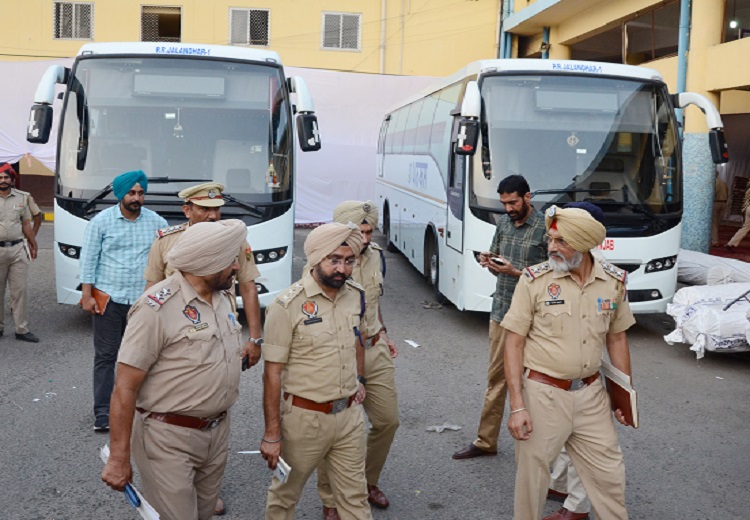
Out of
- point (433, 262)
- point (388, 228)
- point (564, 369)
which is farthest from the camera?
point (388, 228)

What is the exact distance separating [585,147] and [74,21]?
17777mm

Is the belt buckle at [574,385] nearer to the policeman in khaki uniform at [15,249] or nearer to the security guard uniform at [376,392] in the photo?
the security guard uniform at [376,392]

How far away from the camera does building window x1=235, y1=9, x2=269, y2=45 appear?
74.5 feet

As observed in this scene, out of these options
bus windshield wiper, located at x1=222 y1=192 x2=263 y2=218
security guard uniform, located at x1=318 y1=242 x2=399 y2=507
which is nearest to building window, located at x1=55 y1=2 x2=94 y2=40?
bus windshield wiper, located at x1=222 y1=192 x2=263 y2=218

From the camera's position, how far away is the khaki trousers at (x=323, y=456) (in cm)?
375

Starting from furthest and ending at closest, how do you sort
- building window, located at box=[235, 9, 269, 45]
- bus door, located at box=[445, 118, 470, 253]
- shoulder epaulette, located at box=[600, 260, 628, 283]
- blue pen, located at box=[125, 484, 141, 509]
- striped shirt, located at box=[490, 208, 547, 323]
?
1. building window, located at box=[235, 9, 269, 45]
2. bus door, located at box=[445, 118, 470, 253]
3. striped shirt, located at box=[490, 208, 547, 323]
4. shoulder epaulette, located at box=[600, 260, 628, 283]
5. blue pen, located at box=[125, 484, 141, 509]

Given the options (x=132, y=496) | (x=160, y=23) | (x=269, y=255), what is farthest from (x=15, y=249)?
(x=160, y=23)

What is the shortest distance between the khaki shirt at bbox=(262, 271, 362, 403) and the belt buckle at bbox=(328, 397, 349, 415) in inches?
0.9

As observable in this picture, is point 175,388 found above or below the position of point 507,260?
below

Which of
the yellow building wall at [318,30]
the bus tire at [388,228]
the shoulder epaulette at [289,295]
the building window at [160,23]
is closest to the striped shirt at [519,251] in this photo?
the shoulder epaulette at [289,295]

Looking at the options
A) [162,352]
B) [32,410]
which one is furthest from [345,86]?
[162,352]

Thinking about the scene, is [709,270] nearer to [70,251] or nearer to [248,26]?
[70,251]

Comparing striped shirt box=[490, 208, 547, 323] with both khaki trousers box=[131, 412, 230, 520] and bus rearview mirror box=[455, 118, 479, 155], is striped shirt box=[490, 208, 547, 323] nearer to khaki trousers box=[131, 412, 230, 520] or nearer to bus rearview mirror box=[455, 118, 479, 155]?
khaki trousers box=[131, 412, 230, 520]

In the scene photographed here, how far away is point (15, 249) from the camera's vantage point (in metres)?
8.55
